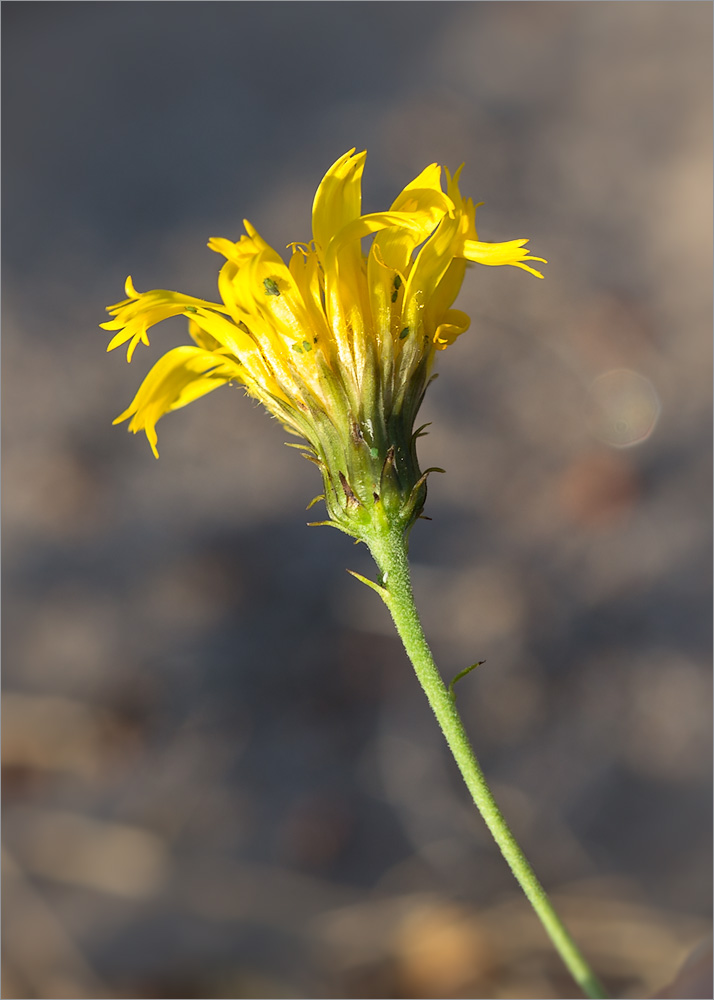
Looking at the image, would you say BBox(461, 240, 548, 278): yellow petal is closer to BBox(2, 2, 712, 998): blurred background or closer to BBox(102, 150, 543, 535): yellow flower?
BBox(102, 150, 543, 535): yellow flower

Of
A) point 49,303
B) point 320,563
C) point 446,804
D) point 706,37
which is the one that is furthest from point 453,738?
point 706,37

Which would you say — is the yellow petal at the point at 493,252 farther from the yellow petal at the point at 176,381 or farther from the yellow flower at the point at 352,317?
the yellow petal at the point at 176,381

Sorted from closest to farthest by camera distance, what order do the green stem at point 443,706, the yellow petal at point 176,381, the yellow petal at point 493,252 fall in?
1. the green stem at point 443,706
2. the yellow petal at point 493,252
3. the yellow petal at point 176,381

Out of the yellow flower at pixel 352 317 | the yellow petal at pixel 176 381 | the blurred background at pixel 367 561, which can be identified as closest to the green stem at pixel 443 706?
the yellow flower at pixel 352 317

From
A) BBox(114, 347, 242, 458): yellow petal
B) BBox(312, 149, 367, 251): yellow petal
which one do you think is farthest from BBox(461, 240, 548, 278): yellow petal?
BBox(114, 347, 242, 458): yellow petal

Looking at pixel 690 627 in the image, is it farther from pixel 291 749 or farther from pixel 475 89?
pixel 475 89

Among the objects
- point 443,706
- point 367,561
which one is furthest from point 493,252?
point 367,561
